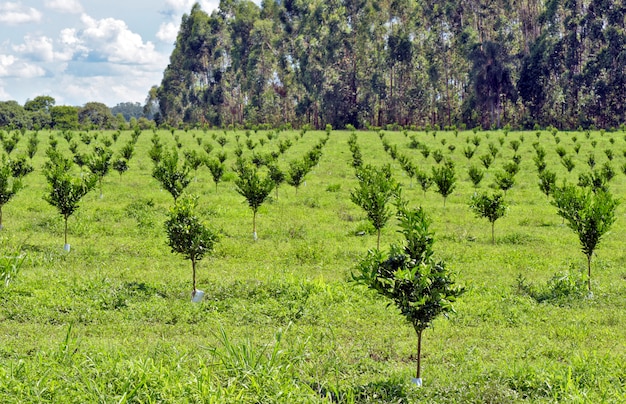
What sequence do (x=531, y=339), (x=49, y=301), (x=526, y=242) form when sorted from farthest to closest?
1. (x=526, y=242)
2. (x=49, y=301)
3. (x=531, y=339)

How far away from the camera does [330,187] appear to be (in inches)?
1401

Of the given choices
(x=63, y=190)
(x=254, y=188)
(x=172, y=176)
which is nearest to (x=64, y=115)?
(x=172, y=176)

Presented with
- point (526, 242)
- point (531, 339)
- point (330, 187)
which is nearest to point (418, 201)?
point (330, 187)

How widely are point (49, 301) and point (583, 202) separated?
15.1 meters

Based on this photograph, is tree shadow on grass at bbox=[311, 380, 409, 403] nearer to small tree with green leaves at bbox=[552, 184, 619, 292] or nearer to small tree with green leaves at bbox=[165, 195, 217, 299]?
small tree with green leaves at bbox=[165, 195, 217, 299]

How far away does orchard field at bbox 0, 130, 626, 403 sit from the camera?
952cm

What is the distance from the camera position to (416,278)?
389 inches

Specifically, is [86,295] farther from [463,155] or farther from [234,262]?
[463,155]

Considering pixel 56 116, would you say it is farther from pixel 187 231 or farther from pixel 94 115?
pixel 187 231

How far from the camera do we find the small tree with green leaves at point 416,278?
9.88m

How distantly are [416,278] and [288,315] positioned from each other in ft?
17.7

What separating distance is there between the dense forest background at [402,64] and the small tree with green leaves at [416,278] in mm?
71686

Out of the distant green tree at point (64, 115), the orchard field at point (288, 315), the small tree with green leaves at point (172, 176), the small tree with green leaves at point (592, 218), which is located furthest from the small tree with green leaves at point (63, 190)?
the distant green tree at point (64, 115)

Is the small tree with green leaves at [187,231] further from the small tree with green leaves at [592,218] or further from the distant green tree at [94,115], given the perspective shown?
the distant green tree at [94,115]
